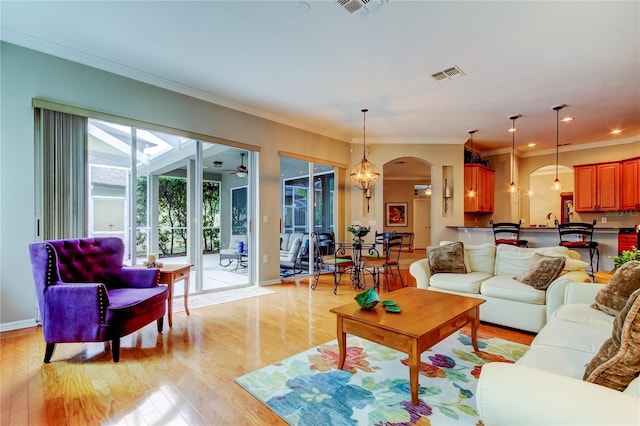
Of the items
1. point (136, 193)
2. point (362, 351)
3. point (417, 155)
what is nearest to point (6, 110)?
point (136, 193)

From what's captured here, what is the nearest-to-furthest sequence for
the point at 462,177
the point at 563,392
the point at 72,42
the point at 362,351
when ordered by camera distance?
the point at 563,392, the point at 362,351, the point at 72,42, the point at 462,177

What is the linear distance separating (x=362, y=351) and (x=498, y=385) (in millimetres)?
1770

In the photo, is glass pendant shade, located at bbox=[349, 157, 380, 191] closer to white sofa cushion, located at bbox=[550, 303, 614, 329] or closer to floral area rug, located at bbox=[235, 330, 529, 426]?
floral area rug, located at bbox=[235, 330, 529, 426]

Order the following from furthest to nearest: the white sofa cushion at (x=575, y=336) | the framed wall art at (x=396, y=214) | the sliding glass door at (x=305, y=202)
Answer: the framed wall art at (x=396, y=214) → the sliding glass door at (x=305, y=202) → the white sofa cushion at (x=575, y=336)

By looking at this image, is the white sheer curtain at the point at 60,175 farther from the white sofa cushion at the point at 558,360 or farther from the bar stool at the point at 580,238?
the bar stool at the point at 580,238

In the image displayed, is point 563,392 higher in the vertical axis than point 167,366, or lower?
higher

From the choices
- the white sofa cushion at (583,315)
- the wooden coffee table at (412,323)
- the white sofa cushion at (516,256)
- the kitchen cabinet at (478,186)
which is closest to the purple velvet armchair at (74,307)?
the wooden coffee table at (412,323)

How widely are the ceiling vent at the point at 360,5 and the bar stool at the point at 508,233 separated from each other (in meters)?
4.78

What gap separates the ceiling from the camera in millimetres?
2719

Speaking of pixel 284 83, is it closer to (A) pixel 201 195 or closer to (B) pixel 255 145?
(B) pixel 255 145

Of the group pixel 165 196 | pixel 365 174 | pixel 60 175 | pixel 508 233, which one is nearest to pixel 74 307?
pixel 60 175

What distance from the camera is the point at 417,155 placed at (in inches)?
276

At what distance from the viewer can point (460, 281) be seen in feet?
11.8

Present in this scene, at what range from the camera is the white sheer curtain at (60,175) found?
327 centimetres
